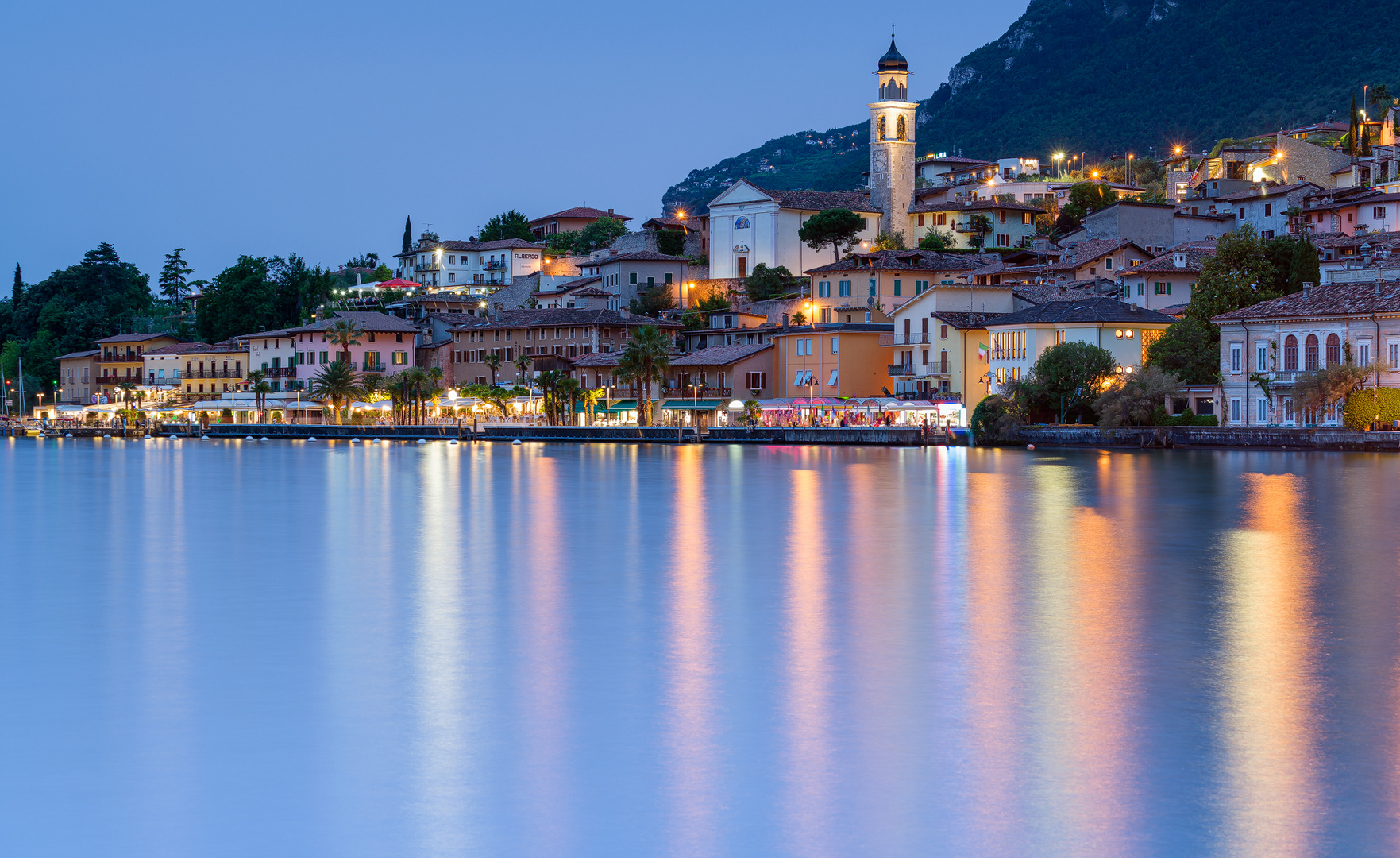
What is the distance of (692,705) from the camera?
46.4 ft

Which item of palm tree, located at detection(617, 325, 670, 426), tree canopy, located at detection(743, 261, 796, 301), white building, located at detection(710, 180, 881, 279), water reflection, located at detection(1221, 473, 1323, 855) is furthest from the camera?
white building, located at detection(710, 180, 881, 279)

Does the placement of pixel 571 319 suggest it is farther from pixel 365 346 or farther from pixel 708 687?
pixel 708 687

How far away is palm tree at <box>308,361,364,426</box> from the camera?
105 meters

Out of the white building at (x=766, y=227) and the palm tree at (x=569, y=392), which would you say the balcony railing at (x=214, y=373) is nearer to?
the palm tree at (x=569, y=392)

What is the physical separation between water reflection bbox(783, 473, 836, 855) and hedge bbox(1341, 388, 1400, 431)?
3965 cm

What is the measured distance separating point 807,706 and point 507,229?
434 ft

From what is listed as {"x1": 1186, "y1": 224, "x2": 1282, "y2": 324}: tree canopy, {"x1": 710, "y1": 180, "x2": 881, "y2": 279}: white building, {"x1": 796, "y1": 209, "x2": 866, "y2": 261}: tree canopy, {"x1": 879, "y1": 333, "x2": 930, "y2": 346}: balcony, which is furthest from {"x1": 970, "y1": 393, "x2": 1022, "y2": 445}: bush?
{"x1": 710, "y1": 180, "x2": 881, "y2": 279}: white building

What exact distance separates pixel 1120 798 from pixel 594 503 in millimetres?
30753

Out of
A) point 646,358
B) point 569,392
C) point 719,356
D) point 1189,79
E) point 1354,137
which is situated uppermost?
point 1189,79

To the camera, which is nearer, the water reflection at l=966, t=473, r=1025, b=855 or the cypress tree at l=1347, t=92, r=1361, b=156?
the water reflection at l=966, t=473, r=1025, b=855

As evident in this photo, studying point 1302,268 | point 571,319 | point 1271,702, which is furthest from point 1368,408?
point 571,319

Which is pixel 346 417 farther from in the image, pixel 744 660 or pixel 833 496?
pixel 744 660

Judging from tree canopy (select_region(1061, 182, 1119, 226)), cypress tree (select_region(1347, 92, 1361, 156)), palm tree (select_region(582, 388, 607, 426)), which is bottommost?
palm tree (select_region(582, 388, 607, 426))

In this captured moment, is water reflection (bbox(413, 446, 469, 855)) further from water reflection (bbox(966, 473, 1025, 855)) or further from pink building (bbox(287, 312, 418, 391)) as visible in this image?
pink building (bbox(287, 312, 418, 391))
